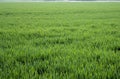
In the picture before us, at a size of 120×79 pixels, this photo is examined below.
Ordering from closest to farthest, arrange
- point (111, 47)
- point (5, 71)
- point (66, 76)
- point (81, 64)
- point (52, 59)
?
point (66, 76)
point (5, 71)
point (81, 64)
point (52, 59)
point (111, 47)

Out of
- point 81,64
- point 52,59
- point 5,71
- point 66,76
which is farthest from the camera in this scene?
point 52,59

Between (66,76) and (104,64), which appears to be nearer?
(66,76)

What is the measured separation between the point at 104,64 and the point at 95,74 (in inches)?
23.5

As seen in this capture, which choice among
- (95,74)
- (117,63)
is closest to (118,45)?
(117,63)

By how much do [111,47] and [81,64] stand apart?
1.65 m

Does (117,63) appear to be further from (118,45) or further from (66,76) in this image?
(118,45)

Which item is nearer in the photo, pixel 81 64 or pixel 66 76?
pixel 66 76

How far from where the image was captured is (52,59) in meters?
3.63

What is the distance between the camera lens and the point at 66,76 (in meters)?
2.82

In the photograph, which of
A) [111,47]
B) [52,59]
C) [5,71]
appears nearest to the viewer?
[5,71]

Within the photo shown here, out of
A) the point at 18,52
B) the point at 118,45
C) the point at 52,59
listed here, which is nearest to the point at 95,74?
the point at 52,59

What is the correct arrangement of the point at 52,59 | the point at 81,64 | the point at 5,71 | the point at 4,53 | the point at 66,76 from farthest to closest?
1. the point at 4,53
2. the point at 52,59
3. the point at 81,64
4. the point at 5,71
5. the point at 66,76

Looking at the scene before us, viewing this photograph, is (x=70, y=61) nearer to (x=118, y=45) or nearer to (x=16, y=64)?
(x=16, y=64)

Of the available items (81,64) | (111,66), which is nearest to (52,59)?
(81,64)
